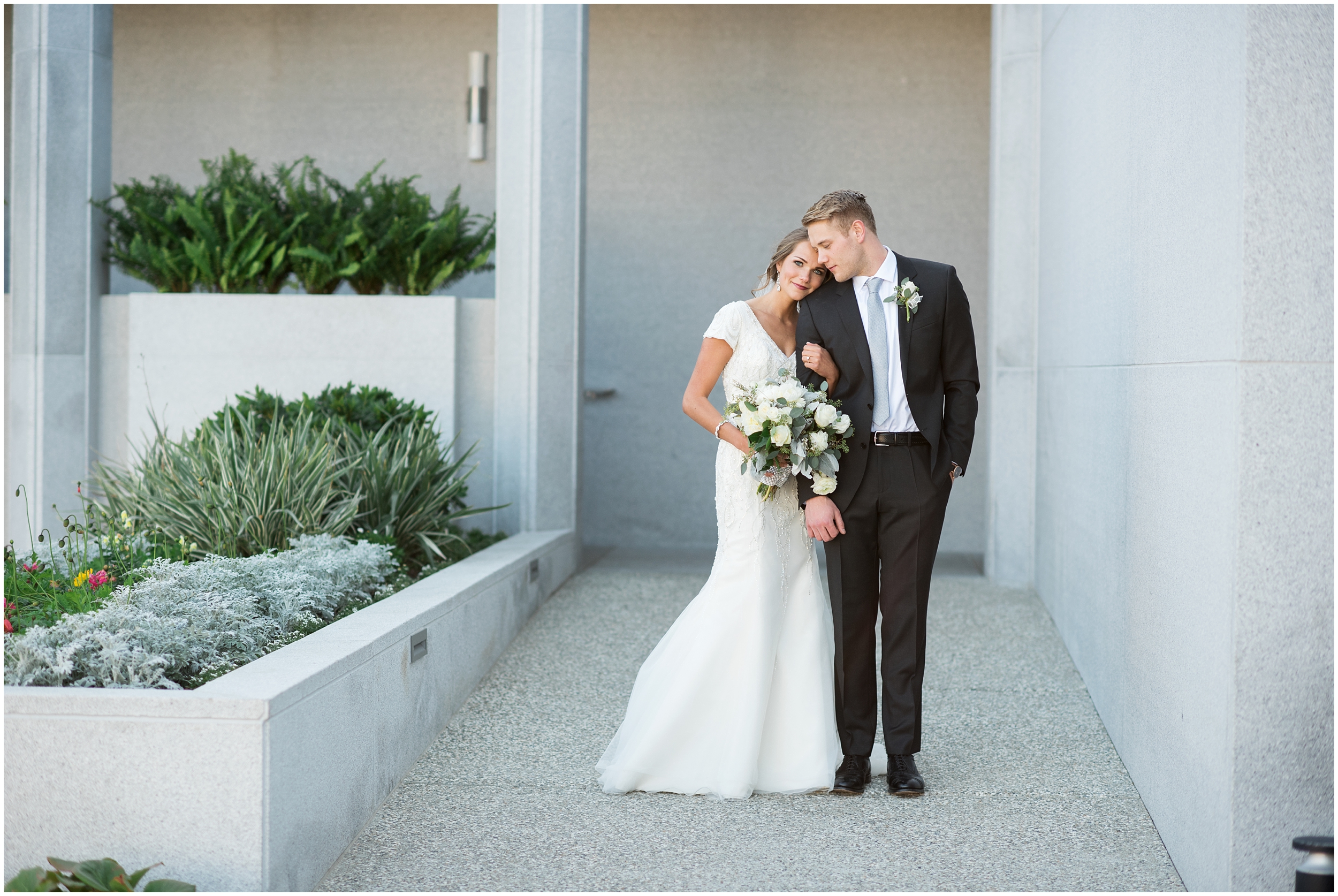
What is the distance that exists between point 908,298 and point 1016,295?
4024 mm

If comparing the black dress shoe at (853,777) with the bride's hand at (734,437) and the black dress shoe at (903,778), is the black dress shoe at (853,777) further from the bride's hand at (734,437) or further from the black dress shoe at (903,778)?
the bride's hand at (734,437)

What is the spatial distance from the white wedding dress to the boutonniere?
0.38 metres

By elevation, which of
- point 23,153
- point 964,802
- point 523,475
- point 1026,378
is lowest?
point 964,802

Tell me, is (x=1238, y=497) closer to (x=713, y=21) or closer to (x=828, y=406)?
(x=828, y=406)

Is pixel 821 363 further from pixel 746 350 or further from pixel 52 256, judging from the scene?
pixel 52 256

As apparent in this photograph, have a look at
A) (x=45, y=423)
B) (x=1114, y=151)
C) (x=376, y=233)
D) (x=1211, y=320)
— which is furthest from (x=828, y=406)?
(x=45, y=423)

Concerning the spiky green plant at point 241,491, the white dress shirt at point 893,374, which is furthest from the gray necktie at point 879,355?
the spiky green plant at point 241,491

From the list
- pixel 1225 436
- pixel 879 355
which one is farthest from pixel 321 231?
pixel 1225 436

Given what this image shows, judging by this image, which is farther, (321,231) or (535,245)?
(321,231)

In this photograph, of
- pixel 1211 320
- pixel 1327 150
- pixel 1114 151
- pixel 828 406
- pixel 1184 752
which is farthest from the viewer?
pixel 1114 151

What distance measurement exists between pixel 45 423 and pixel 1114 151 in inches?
257

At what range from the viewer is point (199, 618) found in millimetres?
3588

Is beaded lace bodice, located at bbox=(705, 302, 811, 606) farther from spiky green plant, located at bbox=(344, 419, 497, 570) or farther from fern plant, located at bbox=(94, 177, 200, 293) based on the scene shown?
fern plant, located at bbox=(94, 177, 200, 293)

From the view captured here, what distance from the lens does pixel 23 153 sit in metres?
7.54
